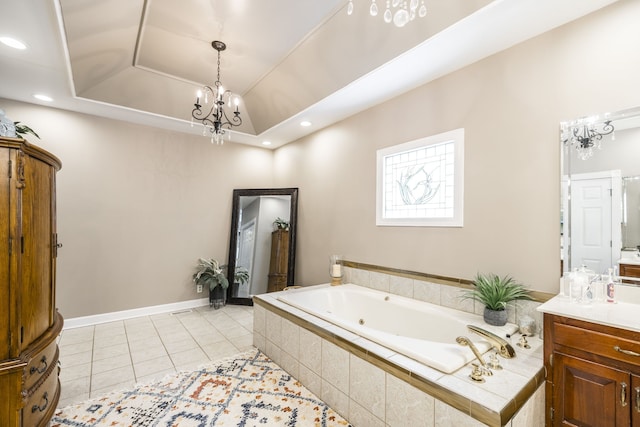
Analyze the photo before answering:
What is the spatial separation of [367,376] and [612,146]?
2.07 meters

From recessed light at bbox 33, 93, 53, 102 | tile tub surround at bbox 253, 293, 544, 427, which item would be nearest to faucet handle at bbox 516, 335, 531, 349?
tile tub surround at bbox 253, 293, 544, 427

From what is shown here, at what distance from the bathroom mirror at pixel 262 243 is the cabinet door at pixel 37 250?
2.83m

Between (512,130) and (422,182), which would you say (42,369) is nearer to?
(422,182)

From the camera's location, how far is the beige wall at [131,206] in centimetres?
351

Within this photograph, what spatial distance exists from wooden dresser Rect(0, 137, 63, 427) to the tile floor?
849 mm

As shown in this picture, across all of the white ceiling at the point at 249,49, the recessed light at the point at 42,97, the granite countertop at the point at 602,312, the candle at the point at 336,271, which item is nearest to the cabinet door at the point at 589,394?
the granite countertop at the point at 602,312

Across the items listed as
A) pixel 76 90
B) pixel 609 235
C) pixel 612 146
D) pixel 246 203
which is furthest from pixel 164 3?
pixel 609 235

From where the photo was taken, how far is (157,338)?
3250 millimetres

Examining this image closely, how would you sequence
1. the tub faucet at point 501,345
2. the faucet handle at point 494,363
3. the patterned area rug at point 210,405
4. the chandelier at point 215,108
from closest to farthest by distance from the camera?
the faucet handle at point 494,363 → the tub faucet at point 501,345 → the patterned area rug at point 210,405 → the chandelier at point 215,108

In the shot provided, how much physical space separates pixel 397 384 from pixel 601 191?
1751 millimetres

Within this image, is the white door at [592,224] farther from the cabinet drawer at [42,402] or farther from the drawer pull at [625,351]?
the cabinet drawer at [42,402]

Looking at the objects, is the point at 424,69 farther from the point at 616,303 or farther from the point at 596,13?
the point at 616,303

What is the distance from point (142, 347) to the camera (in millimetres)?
3020

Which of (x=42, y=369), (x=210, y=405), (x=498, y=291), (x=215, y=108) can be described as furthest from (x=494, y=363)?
(x=215, y=108)
